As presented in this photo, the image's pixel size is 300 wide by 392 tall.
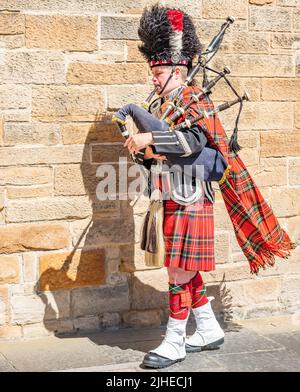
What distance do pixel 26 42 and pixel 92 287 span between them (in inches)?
63.4

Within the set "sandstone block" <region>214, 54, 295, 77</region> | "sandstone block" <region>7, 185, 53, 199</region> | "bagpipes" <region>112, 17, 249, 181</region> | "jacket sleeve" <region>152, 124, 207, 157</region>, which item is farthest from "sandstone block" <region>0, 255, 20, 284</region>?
"sandstone block" <region>214, 54, 295, 77</region>

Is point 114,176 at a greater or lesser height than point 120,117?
lesser

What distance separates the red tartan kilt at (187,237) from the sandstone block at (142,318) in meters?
0.88

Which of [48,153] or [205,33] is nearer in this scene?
[48,153]

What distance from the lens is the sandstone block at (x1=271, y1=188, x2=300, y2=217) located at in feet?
18.9

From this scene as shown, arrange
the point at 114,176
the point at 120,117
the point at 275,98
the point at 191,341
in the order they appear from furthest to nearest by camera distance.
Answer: the point at 275,98, the point at 114,176, the point at 191,341, the point at 120,117

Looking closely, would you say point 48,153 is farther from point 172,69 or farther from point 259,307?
point 259,307

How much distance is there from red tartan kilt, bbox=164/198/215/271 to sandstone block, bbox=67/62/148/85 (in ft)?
3.27

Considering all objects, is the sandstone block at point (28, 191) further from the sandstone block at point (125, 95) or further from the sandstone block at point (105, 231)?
the sandstone block at point (125, 95)

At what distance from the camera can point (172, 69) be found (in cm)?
469

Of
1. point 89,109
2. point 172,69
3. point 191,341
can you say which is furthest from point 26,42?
point 191,341

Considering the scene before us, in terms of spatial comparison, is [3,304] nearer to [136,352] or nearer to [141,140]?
[136,352]

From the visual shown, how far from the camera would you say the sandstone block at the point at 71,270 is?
520cm

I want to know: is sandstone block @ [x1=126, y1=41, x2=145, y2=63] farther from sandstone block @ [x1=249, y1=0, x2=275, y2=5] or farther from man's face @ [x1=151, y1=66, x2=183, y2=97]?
sandstone block @ [x1=249, y1=0, x2=275, y2=5]
